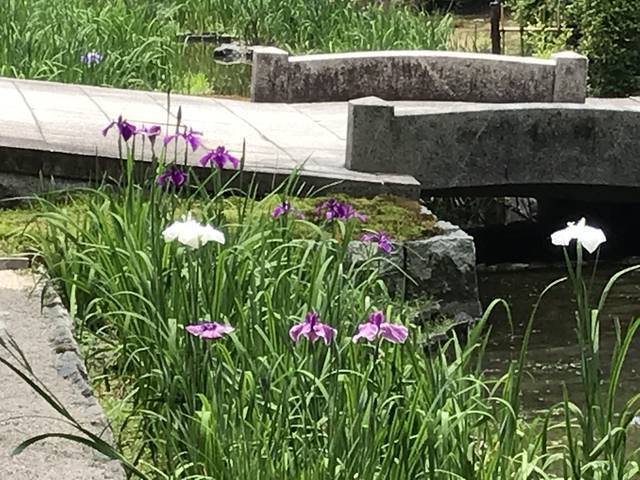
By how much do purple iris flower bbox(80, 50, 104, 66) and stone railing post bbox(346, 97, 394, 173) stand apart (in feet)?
10.2

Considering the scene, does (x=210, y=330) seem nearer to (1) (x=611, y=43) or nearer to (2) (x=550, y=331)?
(2) (x=550, y=331)

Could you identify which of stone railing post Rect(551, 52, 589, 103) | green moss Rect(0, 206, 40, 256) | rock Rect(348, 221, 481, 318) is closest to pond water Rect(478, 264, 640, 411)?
rock Rect(348, 221, 481, 318)

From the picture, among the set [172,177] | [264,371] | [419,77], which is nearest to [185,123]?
[419,77]

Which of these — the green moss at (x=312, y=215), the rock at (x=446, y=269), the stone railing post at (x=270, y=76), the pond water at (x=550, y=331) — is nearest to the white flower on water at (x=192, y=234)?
the green moss at (x=312, y=215)

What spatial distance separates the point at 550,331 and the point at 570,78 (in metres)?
3.69

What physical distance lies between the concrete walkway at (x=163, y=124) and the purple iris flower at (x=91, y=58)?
34 cm

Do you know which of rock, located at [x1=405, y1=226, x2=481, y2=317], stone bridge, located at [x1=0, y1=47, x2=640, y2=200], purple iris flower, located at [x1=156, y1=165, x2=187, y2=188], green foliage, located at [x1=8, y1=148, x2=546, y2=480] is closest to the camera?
green foliage, located at [x1=8, y1=148, x2=546, y2=480]

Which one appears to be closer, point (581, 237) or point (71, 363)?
point (581, 237)

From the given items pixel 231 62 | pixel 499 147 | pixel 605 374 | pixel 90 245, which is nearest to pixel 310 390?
pixel 90 245

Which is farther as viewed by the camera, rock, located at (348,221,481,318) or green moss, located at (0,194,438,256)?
rock, located at (348,221,481,318)

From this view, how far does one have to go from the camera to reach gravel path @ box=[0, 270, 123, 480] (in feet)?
9.34

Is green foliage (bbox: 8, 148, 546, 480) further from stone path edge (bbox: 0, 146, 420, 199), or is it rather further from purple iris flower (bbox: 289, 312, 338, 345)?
stone path edge (bbox: 0, 146, 420, 199)

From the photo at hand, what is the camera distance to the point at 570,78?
32.2 feet

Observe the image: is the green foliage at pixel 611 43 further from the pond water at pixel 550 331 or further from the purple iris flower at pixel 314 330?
the purple iris flower at pixel 314 330
